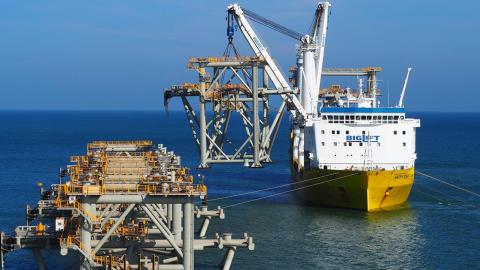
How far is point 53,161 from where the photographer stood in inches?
4683

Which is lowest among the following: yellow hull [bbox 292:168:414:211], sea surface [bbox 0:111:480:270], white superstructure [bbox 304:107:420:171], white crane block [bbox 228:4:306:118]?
sea surface [bbox 0:111:480:270]

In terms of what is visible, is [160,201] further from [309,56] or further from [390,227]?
[309,56]

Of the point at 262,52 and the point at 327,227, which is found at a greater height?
the point at 262,52

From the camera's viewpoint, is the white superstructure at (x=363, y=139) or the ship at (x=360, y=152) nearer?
the ship at (x=360, y=152)

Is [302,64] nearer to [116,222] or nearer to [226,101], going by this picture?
[226,101]

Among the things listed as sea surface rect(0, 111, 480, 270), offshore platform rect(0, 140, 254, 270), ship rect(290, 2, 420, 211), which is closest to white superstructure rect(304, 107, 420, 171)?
ship rect(290, 2, 420, 211)

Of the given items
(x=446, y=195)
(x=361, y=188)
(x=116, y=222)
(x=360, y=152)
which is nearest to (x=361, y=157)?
(x=360, y=152)

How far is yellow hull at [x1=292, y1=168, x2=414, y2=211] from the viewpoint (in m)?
65.8

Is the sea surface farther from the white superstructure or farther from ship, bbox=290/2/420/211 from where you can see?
the white superstructure

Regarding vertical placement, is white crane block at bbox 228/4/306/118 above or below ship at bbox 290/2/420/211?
above

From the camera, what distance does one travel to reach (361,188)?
6594 cm

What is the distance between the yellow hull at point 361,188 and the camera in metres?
65.8

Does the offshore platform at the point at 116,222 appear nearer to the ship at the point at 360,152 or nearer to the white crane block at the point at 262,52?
the ship at the point at 360,152

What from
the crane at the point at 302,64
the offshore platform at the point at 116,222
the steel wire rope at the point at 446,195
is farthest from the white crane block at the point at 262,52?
the offshore platform at the point at 116,222
